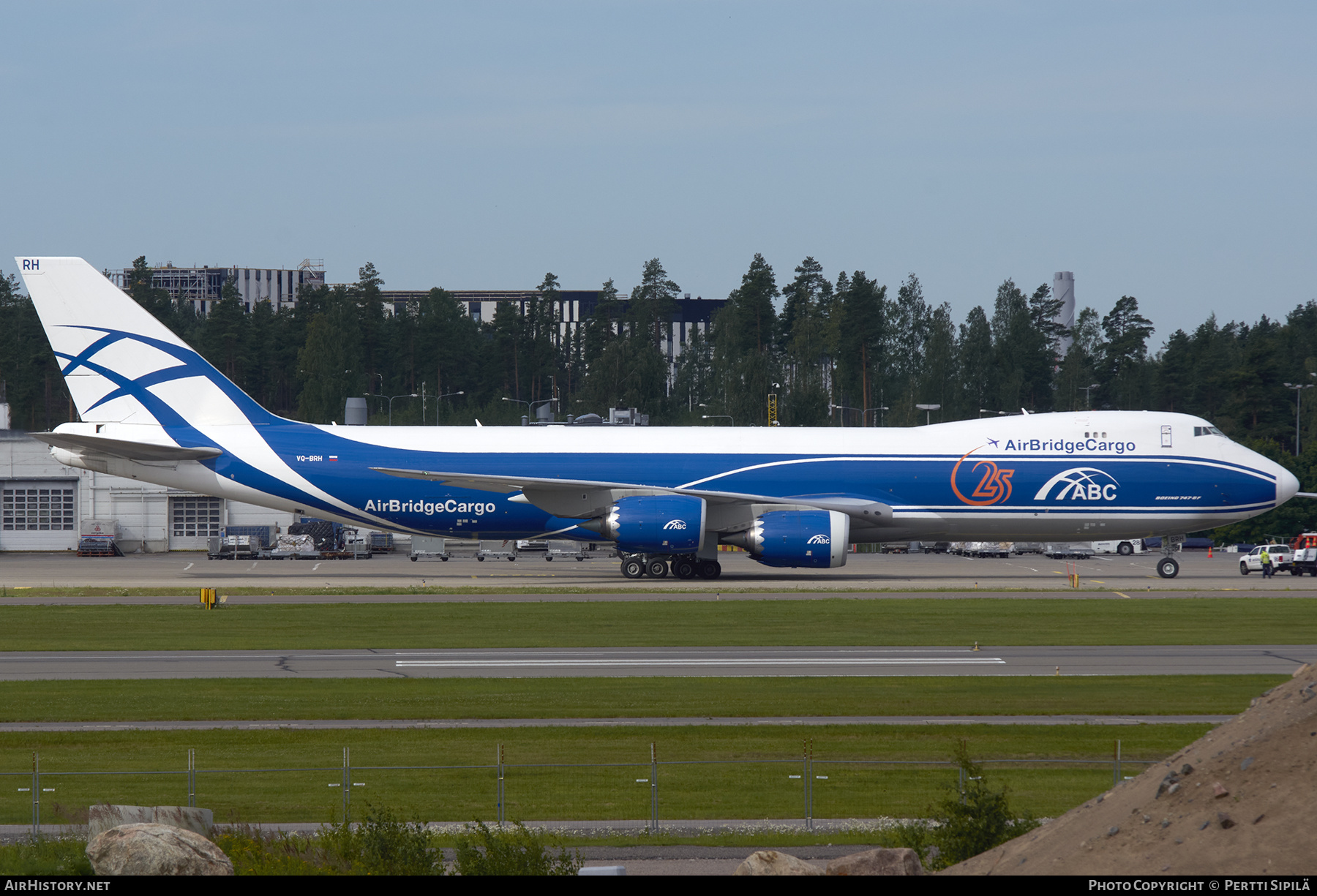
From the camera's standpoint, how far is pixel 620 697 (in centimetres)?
2423

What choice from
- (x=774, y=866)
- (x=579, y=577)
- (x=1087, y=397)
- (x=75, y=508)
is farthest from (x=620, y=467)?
(x=1087, y=397)

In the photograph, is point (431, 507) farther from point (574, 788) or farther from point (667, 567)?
point (574, 788)

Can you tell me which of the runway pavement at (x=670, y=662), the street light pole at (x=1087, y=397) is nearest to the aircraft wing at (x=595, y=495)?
the runway pavement at (x=670, y=662)

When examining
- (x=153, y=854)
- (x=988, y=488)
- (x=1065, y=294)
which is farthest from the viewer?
(x=1065, y=294)

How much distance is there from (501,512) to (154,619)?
15915mm

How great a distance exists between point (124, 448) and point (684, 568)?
22849mm

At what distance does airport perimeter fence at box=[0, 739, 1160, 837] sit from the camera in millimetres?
15914

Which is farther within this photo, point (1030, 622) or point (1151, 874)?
point (1030, 622)

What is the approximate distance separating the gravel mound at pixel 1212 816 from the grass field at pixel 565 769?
651 centimetres

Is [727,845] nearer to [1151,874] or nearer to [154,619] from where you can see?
[1151,874]

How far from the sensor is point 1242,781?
28.6 ft

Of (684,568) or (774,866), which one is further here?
(684,568)

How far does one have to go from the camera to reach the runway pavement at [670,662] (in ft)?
89.0

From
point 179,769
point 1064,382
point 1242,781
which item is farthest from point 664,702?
point 1064,382
